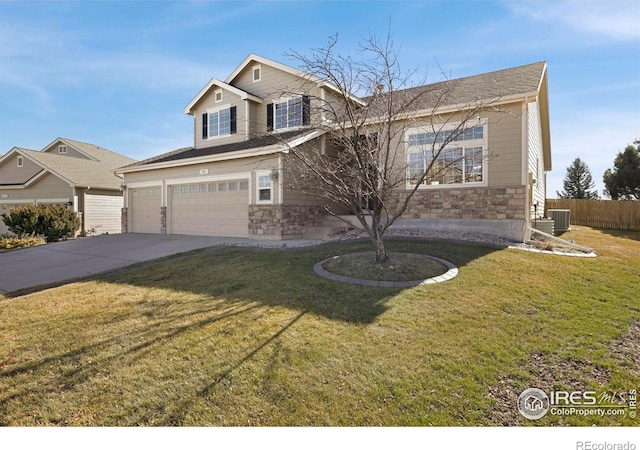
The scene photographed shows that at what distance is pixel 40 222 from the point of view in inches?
612

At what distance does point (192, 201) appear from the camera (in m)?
14.8

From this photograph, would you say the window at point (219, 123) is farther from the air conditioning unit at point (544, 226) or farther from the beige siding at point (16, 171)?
the air conditioning unit at point (544, 226)

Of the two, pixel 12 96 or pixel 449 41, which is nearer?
pixel 449 41

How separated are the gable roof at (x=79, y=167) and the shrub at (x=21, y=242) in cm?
435

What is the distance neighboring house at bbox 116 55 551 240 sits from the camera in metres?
10.1

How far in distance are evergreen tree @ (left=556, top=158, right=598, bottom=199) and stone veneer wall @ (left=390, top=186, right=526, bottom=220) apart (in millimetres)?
34996

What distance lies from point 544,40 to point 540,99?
806 cm

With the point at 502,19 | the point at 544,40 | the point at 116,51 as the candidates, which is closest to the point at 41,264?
the point at 116,51

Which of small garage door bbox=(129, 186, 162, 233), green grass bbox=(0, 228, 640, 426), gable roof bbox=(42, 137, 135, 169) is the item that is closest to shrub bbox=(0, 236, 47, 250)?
small garage door bbox=(129, 186, 162, 233)

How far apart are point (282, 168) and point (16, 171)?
22.3m

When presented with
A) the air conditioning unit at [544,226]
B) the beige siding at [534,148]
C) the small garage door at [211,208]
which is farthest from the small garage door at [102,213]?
the air conditioning unit at [544,226]

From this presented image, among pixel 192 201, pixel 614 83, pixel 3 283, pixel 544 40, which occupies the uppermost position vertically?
pixel 544 40

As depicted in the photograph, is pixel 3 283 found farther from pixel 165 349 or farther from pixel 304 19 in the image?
pixel 304 19

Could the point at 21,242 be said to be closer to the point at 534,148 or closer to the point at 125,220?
the point at 125,220
